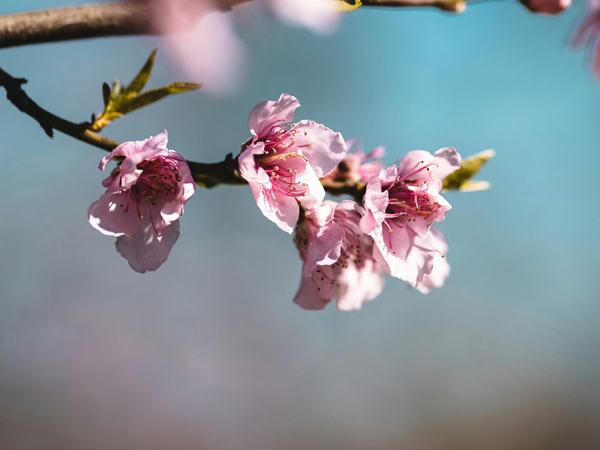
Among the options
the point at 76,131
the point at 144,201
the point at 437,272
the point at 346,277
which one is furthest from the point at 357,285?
the point at 76,131

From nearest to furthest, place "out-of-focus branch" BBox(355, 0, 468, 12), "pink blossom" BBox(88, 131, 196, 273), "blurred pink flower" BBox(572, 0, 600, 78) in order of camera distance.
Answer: "pink blossom" BBox(88, 131, 196, 273) < "out-of-focus branch" BBox(355, 0, 468, 12) < "blurred pink flower" BBox(572, 0, 600, 78)

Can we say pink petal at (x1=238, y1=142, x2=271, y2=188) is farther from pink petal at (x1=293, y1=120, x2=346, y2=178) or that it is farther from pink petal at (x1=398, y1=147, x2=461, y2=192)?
pink petal at (x1=398, y1=147, x2=461, y2=192)

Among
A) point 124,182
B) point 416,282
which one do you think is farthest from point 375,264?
point 124,182

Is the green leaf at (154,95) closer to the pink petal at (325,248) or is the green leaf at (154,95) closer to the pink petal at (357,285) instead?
the pink petal at (325,248)

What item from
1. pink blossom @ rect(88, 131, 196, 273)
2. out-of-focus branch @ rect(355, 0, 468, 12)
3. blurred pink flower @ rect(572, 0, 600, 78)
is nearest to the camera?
pink blossom @ rect(88, 131, 196, 273)

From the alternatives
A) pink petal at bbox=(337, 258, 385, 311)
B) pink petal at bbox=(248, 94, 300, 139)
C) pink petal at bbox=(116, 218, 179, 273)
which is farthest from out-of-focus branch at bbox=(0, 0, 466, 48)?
pink petal at bbox=(337, 258, 385, 311)

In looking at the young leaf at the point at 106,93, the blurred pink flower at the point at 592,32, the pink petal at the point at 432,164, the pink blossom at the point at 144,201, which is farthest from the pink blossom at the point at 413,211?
the blurred pink flower at the point at 592,32
